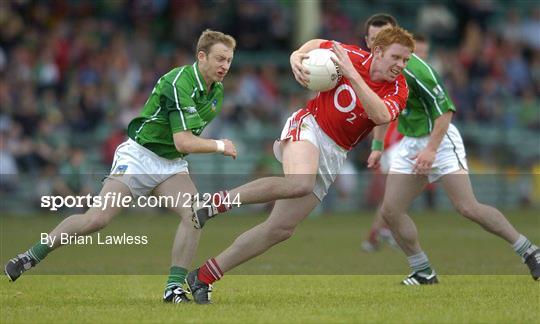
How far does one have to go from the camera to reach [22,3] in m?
23.3

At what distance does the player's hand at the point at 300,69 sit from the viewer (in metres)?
9.09

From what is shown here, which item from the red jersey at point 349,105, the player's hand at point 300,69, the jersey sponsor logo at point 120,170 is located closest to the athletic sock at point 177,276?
the jersey sponsor logo at point 120,170

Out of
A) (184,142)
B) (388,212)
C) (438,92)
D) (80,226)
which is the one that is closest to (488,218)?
(388,212)

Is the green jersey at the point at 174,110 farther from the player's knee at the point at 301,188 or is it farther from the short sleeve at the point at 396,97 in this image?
the short sleeve at the point at 396,97

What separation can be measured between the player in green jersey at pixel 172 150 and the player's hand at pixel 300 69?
52 centimetres

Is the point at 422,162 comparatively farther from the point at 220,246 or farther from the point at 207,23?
the point at 207,23

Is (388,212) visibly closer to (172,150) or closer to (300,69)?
(300,69)

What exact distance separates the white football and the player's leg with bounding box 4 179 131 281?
178 cm

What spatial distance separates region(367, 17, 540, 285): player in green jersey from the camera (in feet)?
34.3

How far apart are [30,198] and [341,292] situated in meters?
12.3

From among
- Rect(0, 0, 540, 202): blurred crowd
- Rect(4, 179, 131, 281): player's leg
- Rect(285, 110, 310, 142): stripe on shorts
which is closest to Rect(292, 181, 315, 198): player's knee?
Rect(285, 110, 310, 142): stripe on shorts

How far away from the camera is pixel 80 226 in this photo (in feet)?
30.8

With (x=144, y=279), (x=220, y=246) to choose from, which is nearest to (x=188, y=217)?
(x=144, y=279)

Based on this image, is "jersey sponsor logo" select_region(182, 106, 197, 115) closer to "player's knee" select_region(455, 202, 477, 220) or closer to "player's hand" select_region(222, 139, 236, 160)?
"player's hand" select_region(222, 139, 236, 160)
